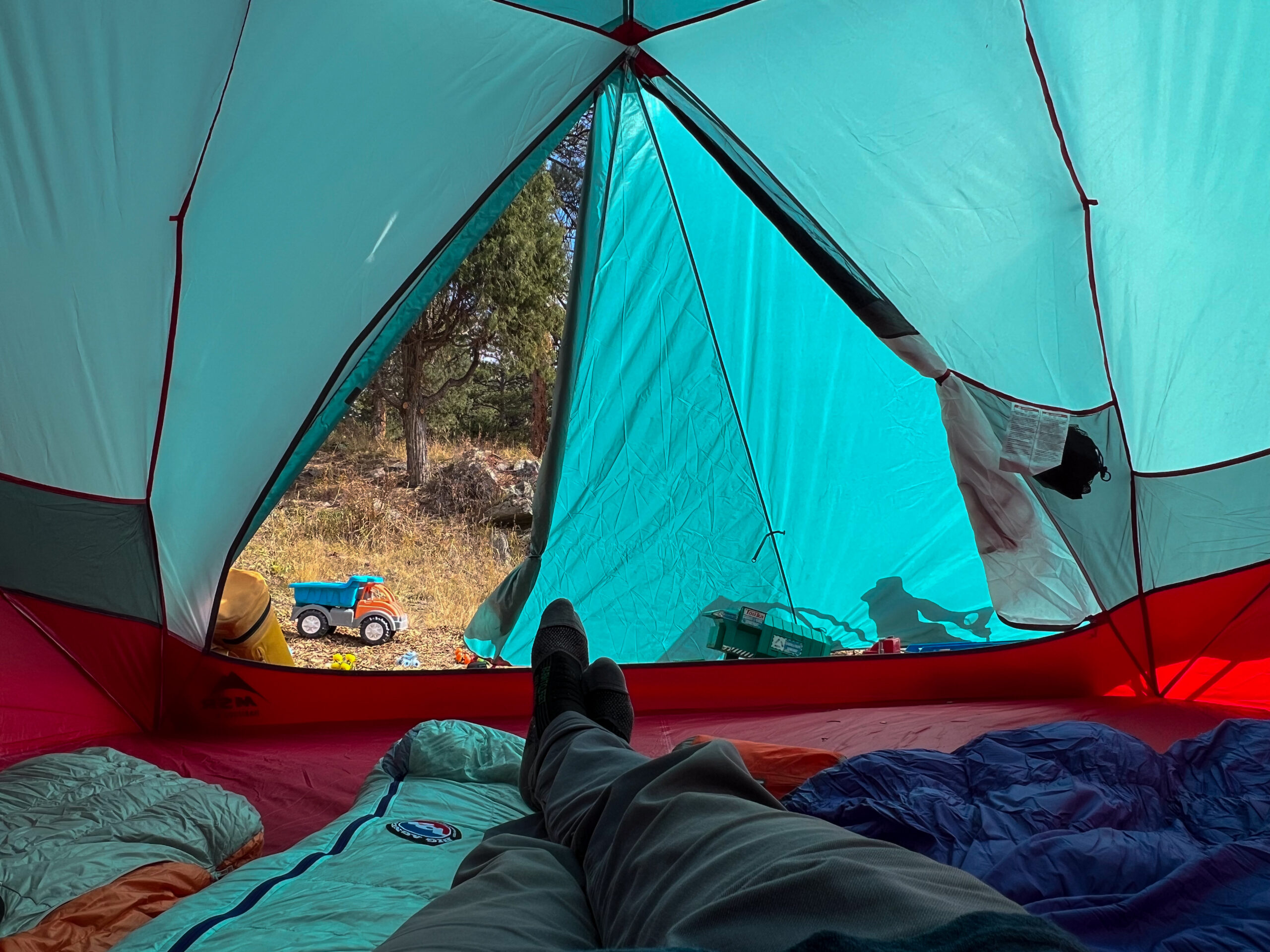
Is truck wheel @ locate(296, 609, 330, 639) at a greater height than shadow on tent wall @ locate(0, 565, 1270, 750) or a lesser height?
greater

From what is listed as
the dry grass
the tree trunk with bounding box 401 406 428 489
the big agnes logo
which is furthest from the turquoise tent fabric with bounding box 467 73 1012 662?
the tree trunk with bounding box 401 406 428 489

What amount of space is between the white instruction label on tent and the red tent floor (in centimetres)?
58

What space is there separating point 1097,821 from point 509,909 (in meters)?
0.87

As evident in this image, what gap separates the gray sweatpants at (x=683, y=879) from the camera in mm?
654

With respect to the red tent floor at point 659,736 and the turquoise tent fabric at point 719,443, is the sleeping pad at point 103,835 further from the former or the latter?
the turquoise tent fabric at point 719,443

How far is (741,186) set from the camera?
2.32 metres

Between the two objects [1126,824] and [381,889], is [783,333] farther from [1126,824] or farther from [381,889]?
[381,889]

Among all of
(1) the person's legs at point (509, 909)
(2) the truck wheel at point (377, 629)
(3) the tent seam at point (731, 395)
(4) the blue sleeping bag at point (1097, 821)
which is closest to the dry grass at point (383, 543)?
(2) the truck wheel at point (377, 629)

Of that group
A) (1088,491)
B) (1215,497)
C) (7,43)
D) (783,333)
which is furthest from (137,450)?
(1215,497)

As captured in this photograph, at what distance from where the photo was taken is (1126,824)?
4.33ft

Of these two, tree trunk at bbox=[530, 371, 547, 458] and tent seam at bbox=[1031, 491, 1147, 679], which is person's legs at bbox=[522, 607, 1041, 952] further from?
tree trunk at bbox=[530, 371, 547, 458]

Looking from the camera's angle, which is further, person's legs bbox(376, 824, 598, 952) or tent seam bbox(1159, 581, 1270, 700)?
tent seam bbox(1159, 581, 1270, 700)

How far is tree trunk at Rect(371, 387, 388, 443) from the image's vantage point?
7.31 m

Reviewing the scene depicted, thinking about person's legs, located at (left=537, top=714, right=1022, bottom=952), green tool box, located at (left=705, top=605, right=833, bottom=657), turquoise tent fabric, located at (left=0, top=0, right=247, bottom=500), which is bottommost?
person's legs, located at (left=537, top=714, right=1022, bottom=952)
